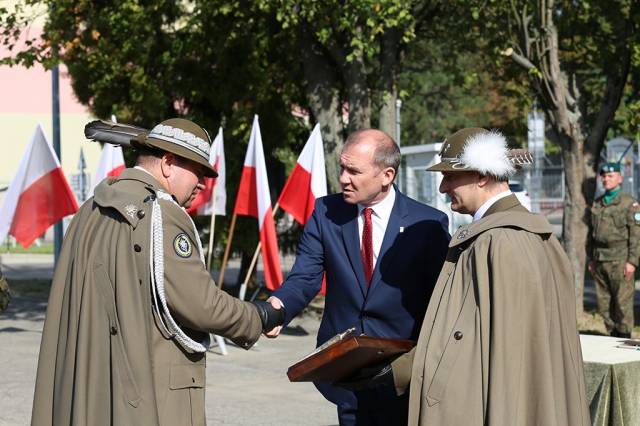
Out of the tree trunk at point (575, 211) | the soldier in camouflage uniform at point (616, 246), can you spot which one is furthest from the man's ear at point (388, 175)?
the tree trunk at point (575, 211)

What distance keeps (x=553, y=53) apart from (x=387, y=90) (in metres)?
2.27

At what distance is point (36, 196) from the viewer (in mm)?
12281

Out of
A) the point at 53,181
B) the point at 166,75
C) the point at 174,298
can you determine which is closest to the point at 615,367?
the point at 174,298

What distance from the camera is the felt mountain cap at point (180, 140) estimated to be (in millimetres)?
4389

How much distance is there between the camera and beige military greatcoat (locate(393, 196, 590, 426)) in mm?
4168

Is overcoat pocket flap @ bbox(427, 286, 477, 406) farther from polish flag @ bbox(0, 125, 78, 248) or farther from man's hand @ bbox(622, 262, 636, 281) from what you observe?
man's hand @ bbox(622, 262, 636, 281)

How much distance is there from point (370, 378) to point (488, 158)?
110 cm

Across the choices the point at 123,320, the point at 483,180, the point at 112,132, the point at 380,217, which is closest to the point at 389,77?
the point at 380,217

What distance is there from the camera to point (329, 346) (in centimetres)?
452

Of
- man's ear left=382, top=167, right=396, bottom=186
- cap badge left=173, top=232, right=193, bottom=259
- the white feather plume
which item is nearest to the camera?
cap badge left=173, top=232, right=193, bottom=259

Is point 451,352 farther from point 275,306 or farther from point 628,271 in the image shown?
point 628,271

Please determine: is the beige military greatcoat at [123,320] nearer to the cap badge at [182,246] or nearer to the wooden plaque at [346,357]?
the cap badge at [182,246]

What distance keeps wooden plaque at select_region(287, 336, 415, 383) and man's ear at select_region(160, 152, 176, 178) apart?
0.96 m

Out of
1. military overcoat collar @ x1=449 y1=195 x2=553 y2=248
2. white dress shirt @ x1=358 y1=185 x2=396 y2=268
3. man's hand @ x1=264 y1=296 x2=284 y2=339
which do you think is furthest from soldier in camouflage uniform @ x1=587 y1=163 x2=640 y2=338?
military overcoat collar @ x1=449 y1=195 x2=553 y2=248
